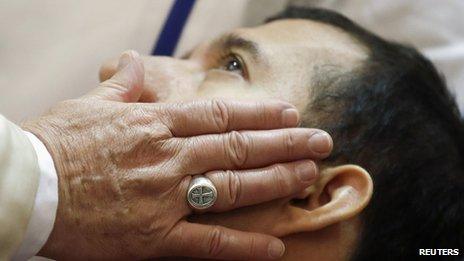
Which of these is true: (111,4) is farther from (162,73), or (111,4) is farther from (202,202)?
(202,202)

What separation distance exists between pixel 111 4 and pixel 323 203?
77 centimetres

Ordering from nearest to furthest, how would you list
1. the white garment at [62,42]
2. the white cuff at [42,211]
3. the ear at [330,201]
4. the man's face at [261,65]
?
the white cuff at [42,211] < the ear at [330,201] < the man's face at [261,65] < the white garment at [62,42]

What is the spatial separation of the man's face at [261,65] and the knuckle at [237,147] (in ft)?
0.44

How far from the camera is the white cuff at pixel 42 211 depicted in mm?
786

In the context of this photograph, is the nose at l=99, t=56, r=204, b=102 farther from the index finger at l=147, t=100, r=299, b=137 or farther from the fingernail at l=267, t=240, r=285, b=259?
the fingernail at l=267, t=240, r=285, b=259

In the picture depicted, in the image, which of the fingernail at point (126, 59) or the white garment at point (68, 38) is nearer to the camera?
the fingernail at point (126, 59)

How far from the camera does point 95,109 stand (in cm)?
88

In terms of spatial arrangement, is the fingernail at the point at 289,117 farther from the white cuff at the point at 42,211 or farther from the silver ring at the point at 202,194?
the white cuff at the point at 42,211

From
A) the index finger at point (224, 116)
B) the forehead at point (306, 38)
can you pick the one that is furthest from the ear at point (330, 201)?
the forehead at point (306, 38)

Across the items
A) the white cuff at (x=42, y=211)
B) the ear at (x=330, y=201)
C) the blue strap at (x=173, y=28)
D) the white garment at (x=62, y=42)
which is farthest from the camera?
the blue strap at (x=173, y=28)

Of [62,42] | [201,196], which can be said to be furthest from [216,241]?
[62,42]

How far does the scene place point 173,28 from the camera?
1.50 m

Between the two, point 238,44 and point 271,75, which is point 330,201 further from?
point 238,44

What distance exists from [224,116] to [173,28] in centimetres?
68
